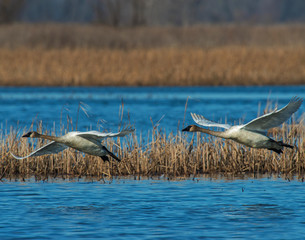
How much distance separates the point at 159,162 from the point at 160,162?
0.05 metres

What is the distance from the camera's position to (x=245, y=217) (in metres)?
10.2

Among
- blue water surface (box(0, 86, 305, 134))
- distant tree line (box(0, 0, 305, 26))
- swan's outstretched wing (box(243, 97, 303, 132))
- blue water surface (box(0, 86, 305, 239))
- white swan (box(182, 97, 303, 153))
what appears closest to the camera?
blue water surface (box(0, 86, 305, 239))

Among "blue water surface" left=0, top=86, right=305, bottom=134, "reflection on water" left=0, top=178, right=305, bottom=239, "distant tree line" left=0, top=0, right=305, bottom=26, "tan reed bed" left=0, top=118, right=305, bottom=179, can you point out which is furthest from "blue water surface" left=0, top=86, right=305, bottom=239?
"distant tree line" left=0, top=0, right=305, bottom=26

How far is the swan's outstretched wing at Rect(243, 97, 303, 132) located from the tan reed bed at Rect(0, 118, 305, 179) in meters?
2.16

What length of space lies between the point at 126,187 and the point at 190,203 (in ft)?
5.40

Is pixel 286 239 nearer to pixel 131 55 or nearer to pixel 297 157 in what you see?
pixel 297 157

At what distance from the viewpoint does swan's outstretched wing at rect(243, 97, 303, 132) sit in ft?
36.1

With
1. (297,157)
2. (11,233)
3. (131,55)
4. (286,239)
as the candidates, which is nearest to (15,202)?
(11,233)

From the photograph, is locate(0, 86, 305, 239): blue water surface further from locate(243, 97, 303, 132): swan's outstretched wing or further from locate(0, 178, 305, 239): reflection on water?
locate(243, 97, 303, 132): swan's outstretched wing

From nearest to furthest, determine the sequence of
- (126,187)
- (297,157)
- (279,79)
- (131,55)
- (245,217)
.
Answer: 1. (245,217)
2. (126,187)
3. (297,157)
4. (279,79)
5. (131,55)

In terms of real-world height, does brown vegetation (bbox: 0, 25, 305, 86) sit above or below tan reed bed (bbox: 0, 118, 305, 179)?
above

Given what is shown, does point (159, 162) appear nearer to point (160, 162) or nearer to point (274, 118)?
point (160, 162)

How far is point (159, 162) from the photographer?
13.9m

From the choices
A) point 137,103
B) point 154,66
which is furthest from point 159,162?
point 154,66
